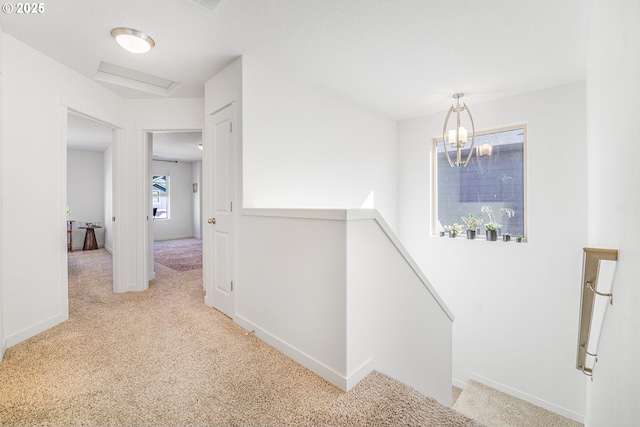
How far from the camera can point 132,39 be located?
2162 mm

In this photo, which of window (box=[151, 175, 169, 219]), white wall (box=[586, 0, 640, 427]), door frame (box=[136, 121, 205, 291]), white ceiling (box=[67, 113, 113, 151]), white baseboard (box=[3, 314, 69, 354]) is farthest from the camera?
window (box=[151, 175, 169, 219])

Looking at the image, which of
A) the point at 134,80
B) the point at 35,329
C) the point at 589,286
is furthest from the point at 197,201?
the point at 589,286

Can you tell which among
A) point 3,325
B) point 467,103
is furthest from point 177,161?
point 467,103

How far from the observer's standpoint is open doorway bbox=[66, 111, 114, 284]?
6.50 meters

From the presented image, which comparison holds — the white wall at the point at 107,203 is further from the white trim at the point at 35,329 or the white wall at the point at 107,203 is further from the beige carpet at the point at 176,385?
the beige carpet at the point at 176,385

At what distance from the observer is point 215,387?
1.65 meters

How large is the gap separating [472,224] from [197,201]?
25.5 feet

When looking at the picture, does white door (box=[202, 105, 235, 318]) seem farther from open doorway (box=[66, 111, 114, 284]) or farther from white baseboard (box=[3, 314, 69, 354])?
open doorway (box=[66, 111, 114, 284])

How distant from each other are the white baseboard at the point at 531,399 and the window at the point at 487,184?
6.41ft

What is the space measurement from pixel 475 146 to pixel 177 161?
8.09m

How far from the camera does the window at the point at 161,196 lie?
8.51 meters

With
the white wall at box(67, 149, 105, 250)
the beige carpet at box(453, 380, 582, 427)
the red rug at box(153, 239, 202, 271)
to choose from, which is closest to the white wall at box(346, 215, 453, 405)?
the beige carpet at box(453, 380, 582, 427)

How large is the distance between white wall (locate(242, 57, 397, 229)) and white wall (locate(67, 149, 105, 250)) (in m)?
6.45

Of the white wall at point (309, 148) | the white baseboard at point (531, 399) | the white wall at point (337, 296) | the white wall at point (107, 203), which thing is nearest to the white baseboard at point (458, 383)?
the white baseboard at point (531, 399)
